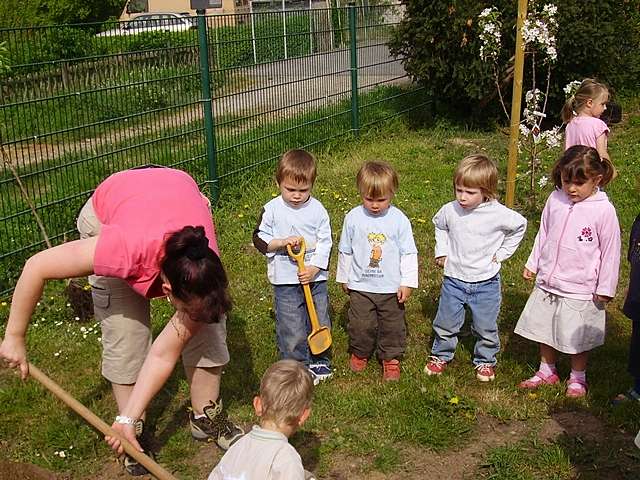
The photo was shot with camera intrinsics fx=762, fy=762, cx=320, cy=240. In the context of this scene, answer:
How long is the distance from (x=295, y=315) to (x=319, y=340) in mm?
187

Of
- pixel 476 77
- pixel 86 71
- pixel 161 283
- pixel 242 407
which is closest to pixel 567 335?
pixel 242 407

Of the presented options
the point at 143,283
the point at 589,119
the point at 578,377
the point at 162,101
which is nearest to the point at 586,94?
the point at 589,119

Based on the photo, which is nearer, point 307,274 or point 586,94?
point 307,274

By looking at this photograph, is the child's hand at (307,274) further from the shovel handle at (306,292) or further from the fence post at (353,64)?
the fence post at (353,64)

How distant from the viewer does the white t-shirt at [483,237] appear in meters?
4.02

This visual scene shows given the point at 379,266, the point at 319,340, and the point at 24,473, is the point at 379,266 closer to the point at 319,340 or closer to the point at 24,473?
the point at 319,340

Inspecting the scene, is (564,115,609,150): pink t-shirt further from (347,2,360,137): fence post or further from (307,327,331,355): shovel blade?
(347,2,360,137): fence post

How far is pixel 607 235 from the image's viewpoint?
379 cm

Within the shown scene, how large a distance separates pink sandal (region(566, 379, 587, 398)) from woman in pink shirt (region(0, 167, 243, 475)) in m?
1.73

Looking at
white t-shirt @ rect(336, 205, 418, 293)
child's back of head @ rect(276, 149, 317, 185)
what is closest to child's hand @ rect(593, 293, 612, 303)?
white t-shirt @ rect(336, 205, 418, 293)

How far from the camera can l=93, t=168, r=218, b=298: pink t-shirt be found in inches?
109

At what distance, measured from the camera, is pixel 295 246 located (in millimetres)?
3967

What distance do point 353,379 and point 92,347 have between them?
5.28ft

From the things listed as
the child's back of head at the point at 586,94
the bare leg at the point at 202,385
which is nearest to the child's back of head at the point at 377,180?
the bare leg at the point at 202,385
